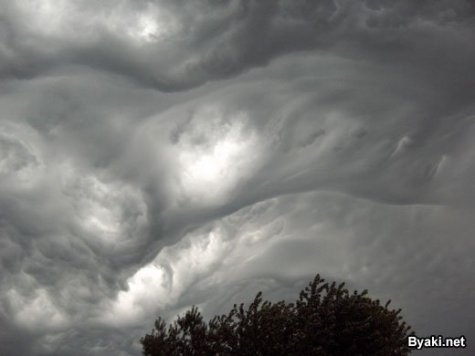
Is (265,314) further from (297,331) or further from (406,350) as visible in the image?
(406,350)

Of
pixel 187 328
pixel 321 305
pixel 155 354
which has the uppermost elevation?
pixel 321 305

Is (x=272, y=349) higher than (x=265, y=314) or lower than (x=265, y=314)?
lower

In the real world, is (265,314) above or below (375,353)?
above

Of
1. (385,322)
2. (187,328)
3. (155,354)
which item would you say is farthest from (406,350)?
(155,354)

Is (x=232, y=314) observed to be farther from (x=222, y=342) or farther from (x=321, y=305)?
(x=321, y=305)

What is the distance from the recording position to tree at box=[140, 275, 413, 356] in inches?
1335

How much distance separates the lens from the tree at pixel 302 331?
33.9 metres

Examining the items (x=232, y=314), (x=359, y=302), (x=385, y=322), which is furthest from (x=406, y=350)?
(x=232, y=314)

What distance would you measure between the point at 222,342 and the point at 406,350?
54.5 feet

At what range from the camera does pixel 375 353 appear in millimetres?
34781

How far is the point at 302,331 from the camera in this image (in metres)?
34.1

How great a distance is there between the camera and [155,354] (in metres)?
36.5

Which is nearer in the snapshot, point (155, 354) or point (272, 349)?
point (272, 349)

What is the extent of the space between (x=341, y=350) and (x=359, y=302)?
4.26 m
